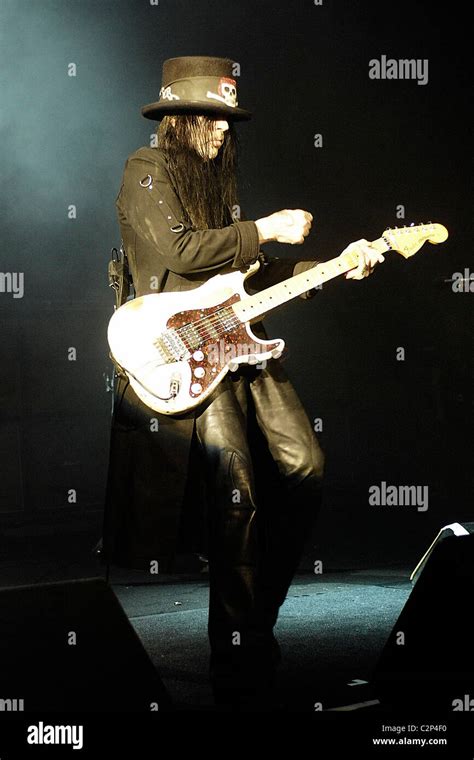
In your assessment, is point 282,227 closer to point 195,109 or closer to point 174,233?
point 174,233

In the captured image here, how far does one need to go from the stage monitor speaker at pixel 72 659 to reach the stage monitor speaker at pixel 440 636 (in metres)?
0.62

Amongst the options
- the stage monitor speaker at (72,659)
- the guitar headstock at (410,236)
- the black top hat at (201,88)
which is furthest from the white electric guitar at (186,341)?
the stage monitor speaker at (72,659)

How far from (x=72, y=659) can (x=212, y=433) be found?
0.90 meters

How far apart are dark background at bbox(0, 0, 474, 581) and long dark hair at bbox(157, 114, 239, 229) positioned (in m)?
3.07

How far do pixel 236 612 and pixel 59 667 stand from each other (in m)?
0.69

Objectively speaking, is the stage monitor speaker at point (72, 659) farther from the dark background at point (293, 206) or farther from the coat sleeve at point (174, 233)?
the dark background at point (293, 206)

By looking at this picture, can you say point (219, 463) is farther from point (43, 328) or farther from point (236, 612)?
point (43, 328)

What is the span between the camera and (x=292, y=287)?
3.47m

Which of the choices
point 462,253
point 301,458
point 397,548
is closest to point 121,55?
point 462,253

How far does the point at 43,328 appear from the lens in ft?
25.7

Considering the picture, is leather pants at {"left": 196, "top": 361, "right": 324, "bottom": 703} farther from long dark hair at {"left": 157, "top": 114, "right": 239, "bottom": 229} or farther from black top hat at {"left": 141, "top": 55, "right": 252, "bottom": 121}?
black top hat at {"left": 141, "top": 55, "right": 252, "bottom": 121}

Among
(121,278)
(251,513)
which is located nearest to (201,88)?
(121,278)

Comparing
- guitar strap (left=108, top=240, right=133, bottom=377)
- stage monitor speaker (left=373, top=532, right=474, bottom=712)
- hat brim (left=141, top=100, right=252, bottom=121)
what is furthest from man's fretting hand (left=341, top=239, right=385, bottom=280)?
stage monitor speaker (left=373, top=532, right=474, bottom=712)

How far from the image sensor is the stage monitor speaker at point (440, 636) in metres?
2.48
